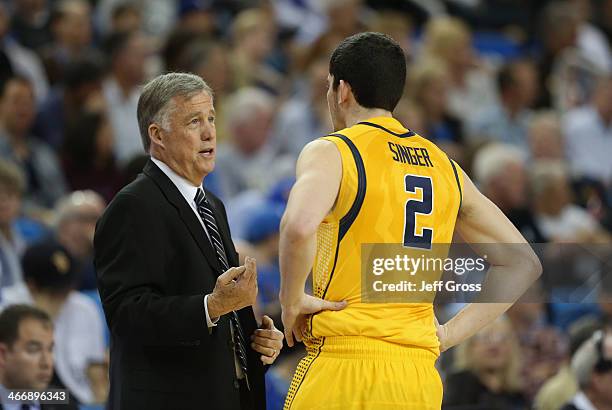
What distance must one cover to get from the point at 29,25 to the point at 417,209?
725 centimetres

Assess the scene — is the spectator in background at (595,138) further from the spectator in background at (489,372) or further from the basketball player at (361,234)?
the basketball player at (361,234)

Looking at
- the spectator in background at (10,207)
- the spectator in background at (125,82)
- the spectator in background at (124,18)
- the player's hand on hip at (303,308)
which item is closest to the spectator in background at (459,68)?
the spectator in background at (124,18)

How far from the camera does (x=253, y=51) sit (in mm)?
11258

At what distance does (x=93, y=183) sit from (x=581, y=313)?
371cm

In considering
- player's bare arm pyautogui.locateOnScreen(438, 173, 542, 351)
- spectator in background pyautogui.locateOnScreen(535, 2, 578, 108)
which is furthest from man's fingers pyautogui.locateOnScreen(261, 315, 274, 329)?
spectator in background pyautogui.locateOnScreen(535, 2, 578, 108)

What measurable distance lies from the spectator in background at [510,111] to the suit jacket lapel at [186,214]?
23.4ft

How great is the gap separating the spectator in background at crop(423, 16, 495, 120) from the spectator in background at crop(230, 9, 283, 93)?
162 centimetres

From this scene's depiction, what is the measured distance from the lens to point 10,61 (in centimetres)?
Result: 962

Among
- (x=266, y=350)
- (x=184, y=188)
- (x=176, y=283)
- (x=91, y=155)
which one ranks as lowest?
(x=266, y=350)

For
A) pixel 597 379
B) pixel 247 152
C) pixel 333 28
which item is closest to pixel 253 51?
pixel 333 28

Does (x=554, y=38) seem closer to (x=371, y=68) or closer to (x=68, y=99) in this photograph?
(x=68, y=99)

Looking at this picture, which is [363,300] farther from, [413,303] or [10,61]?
[10,61]

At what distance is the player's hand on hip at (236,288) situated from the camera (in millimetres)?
4102

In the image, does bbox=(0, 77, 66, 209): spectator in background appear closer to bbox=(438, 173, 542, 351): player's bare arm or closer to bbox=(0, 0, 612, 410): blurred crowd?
bbox=(0, 0, 612, 410): blurred crowd
